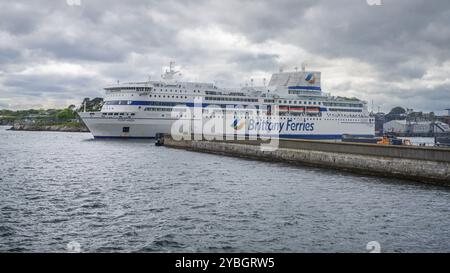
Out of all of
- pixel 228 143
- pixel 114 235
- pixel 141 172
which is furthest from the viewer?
pixel 228 143

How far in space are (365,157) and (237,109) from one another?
51214mm

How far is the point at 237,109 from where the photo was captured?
80562mm

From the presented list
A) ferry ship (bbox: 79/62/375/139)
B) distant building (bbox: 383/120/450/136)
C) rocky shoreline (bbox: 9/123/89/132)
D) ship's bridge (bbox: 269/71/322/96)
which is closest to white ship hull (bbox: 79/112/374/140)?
ferry ship (bbox: 79/62/375/139)

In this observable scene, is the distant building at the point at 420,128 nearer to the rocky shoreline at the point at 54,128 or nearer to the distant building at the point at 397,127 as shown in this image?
the distant building at the point at 397,127

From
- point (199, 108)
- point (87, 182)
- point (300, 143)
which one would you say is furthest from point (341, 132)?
point (87, 182)

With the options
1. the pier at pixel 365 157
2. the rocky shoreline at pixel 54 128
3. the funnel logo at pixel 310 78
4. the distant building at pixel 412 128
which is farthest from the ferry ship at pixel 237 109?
the rocky shoreline at pixel 54 128

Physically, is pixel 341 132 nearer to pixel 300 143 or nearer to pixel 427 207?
pixel 300 143

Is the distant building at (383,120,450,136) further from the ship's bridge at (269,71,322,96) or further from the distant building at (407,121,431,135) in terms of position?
the ship's bridge at (269,71,322,96)

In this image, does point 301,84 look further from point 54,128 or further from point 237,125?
point 54,128

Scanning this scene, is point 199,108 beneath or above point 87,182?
above

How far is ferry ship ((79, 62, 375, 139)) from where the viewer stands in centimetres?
6950

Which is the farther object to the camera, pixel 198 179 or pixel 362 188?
pixel 198 179

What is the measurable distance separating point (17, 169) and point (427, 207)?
26.6 metres
